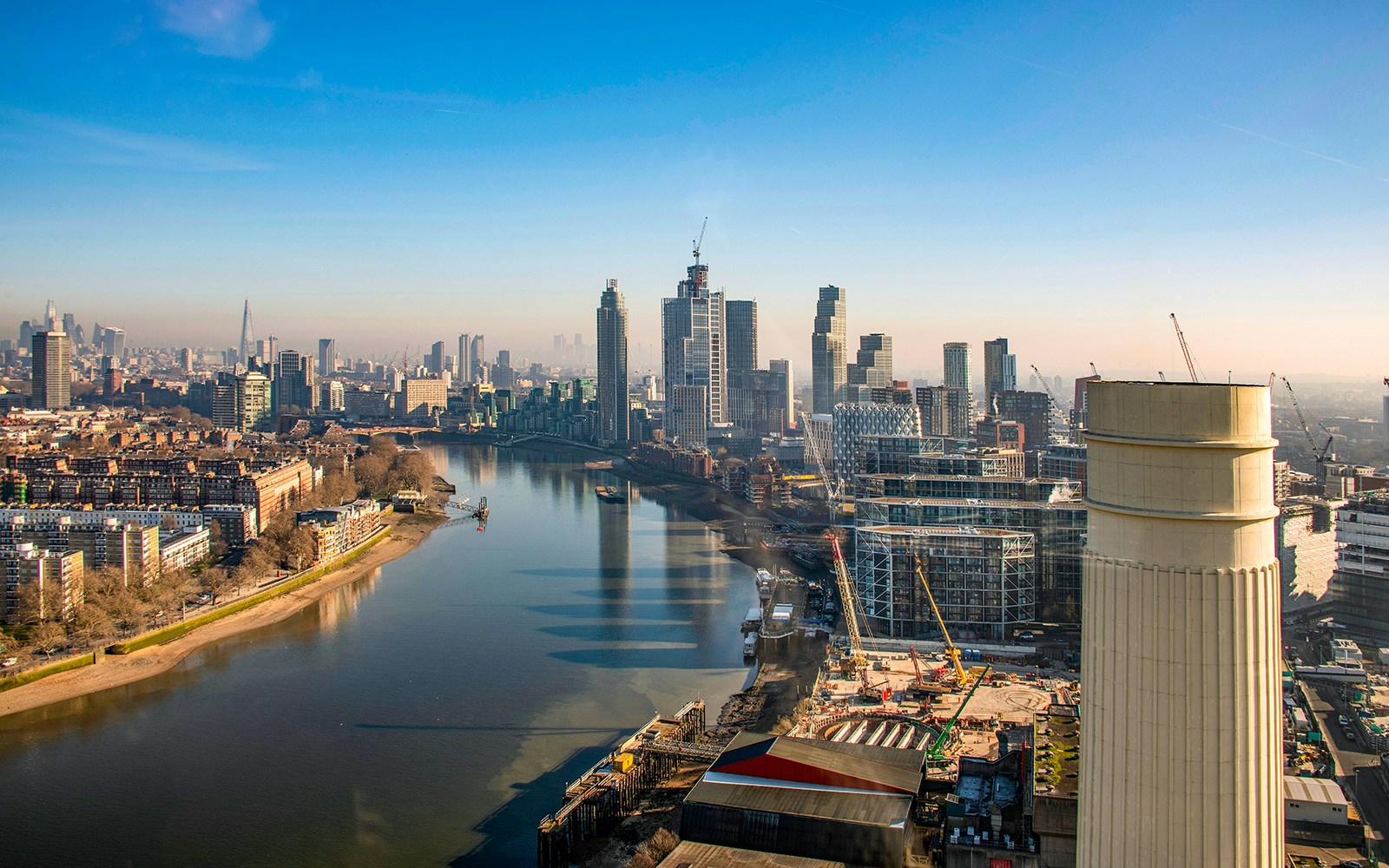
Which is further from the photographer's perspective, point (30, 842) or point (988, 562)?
point (988, 562)

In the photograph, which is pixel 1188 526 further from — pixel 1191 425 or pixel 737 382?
pixel 737 382

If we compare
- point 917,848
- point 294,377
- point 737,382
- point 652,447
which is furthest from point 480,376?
point 917,848

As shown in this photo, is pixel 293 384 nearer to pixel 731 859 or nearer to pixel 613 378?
pixel 613 378

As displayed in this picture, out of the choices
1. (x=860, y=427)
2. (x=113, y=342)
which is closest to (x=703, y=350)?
(x=860, y=427)

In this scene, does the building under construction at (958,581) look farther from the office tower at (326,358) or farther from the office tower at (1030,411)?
the office tower at (326,358)

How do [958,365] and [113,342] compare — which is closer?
[958,365]
